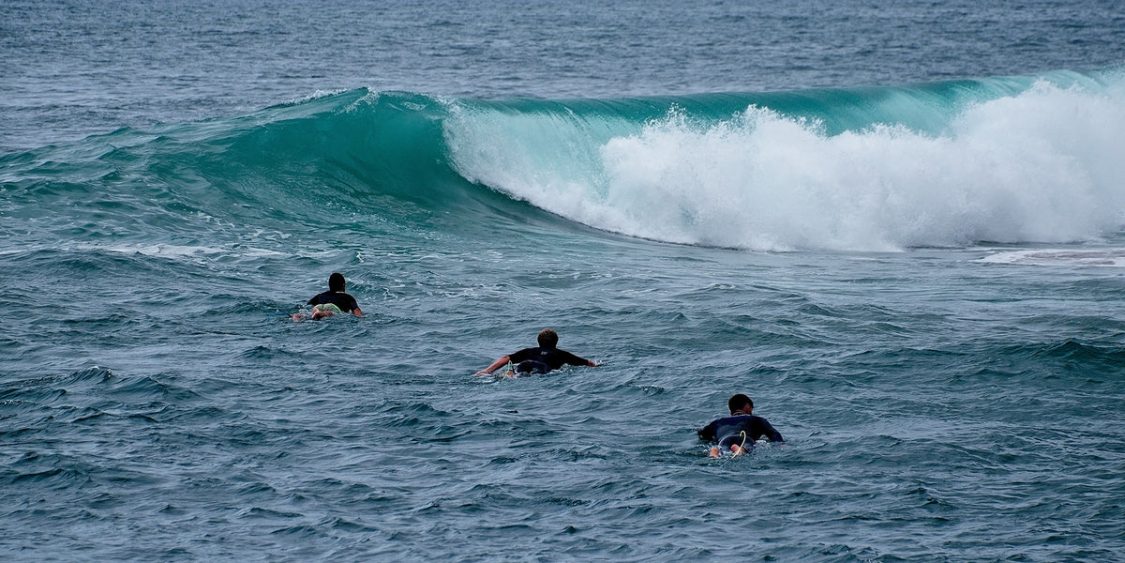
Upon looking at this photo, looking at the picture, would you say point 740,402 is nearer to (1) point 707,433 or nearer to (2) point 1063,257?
(1) point 707,433

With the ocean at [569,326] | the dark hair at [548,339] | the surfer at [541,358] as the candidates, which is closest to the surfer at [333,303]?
the ocean at [569,326]

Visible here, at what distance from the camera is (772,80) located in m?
59.6

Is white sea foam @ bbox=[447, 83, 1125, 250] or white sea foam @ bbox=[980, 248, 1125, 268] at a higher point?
white sea foam @ bbox=[447, 83, 1125, 250]

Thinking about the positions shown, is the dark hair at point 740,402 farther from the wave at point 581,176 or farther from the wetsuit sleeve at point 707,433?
the wave at point 581,176

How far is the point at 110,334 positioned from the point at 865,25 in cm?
8338

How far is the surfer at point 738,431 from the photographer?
13.0m

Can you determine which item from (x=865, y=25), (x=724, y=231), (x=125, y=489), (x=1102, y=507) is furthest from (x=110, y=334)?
(x=865, y=25)

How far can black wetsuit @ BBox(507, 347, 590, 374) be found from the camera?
1606cm

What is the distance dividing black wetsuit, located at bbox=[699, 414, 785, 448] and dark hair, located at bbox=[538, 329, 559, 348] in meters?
3.14

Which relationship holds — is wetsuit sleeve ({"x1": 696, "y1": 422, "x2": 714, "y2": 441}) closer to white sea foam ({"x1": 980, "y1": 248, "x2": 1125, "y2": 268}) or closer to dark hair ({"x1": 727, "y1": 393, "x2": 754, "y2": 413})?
dark hair ({"x1": 727, "y1": 393, "x2": 754, "y2": 413})

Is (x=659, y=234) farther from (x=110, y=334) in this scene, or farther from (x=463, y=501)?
(x=463, y=501)

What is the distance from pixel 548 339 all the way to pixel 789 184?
1424 centimetres

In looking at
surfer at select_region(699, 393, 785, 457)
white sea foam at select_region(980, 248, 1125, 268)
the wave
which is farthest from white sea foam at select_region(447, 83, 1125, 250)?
surfer at select_region(699, 393, 785, 457)

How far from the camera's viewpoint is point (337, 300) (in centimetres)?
1822
